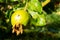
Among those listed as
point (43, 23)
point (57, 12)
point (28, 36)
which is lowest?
point (28, 36)

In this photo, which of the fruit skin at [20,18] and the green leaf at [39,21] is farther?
the green leaf at [39,21]

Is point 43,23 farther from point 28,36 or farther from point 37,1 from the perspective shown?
point 28,36

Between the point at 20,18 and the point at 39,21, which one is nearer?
the point at 20,18

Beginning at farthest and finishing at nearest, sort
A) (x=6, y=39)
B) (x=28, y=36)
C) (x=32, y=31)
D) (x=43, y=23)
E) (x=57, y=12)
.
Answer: (x=57, y=12) → (x=32, y=31) → (x=28, y=36) → (x=6, y=39) → (x=43, y=23)

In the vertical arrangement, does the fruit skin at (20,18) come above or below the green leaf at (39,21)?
above

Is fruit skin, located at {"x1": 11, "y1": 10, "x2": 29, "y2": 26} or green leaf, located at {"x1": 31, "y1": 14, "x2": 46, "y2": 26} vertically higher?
fruit skin, located at {"x1": 11, "y1": 10, "x2": 29, "y2": 26}

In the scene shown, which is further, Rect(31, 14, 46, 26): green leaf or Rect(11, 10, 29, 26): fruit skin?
Rect(31, 14, 46, 26): green leaf

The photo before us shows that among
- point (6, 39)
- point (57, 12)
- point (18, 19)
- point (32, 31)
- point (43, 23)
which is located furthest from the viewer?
point (57, 12)

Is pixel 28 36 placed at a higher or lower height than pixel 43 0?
lower

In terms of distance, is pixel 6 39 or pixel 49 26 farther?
pixel 49 26

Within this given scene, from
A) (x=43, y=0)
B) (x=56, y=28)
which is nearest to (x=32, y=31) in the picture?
(x=56, y=28)
